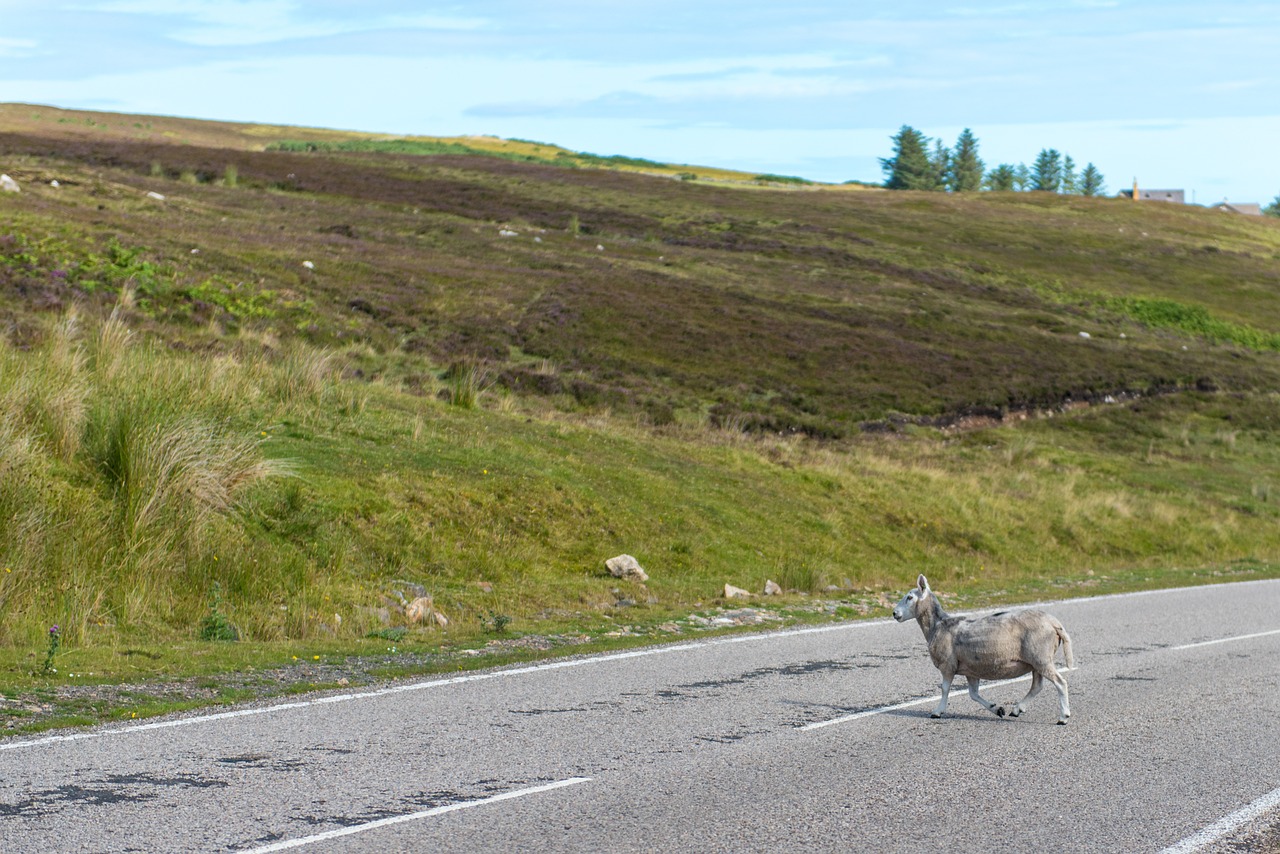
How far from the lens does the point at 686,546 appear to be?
2139cm

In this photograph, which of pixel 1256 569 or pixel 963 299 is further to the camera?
pixel 963 299

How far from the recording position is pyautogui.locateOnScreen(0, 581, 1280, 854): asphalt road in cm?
682

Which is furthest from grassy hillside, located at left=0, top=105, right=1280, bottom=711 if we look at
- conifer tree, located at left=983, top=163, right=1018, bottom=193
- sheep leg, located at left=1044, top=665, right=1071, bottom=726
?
conifer tree, located at left=983, top=163, right=1018, bottom=193

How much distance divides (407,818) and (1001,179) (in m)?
193

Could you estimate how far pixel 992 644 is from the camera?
962 cm

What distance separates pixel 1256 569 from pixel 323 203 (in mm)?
46489

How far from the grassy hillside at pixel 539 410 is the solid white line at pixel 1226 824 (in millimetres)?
8062

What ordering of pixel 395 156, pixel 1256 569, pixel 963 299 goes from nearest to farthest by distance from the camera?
pixel 1256 569 < pixel 963 299 < pixel 395 156

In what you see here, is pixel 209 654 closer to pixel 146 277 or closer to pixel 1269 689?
pixel 1269 689

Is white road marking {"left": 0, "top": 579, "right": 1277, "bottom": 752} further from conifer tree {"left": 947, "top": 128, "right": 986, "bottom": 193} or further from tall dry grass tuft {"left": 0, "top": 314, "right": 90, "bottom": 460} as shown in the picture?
conifer tree {"left": 947, "top": 128, "right": 986, "bottom": 193}

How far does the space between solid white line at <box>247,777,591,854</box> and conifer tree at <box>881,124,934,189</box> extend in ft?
512

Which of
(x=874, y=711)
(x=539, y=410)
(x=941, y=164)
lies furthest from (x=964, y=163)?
(x=874, y=711)

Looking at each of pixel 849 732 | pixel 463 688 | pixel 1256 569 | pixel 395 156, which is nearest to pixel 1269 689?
pixel 849 732

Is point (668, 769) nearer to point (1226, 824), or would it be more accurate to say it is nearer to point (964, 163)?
point (1226, 824)
